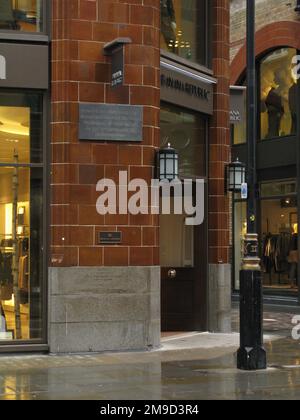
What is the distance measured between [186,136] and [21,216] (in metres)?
3.92

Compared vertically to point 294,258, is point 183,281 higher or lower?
lower

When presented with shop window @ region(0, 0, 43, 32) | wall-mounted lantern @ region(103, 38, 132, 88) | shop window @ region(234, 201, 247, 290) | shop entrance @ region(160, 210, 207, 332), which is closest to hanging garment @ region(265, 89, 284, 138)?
shop window @ region(234, 201, 247, 290)

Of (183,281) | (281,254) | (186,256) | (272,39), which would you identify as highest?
(272,39)

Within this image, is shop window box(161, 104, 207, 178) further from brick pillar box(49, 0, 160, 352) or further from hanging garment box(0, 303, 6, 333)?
hanging garment box(0, 303, 6, 333)

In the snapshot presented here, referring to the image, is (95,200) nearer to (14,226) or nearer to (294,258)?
(14,226)

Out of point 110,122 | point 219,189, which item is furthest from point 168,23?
point 219,189

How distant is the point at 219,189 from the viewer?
13.9m

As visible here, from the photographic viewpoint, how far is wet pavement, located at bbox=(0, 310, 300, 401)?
26.8ft

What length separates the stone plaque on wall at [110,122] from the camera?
1131 cm

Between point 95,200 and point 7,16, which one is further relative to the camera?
point 7,16

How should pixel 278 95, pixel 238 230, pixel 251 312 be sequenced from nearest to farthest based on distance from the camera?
1. pixel 251 312
2. pixel 278 95
3. pixel 238 230

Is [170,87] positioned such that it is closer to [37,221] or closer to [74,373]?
[37,221]
